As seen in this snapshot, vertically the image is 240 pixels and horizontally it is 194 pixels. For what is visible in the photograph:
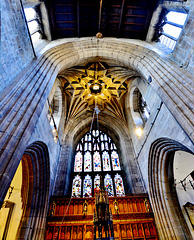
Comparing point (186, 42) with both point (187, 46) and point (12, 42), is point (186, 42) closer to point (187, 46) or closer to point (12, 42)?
point (187, 46)

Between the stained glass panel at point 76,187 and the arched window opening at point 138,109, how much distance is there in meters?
5.78

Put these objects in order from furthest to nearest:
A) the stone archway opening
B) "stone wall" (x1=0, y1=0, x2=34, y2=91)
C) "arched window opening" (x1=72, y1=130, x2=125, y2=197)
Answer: "arched window opening" (x1=72, y1=130, x2=125, y2=197) → the stone archway opening → "stone wall" (x1=0, y1=0, x2=34, y2=91)

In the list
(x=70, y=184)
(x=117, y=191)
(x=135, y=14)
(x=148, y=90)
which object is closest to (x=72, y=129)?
(x=70, y=184)

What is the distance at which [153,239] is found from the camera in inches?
257

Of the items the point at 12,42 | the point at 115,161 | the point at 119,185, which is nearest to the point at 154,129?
the point at 119,185

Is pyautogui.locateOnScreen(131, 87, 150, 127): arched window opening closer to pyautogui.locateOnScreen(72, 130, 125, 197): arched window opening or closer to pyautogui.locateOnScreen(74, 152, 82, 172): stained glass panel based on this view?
pyautogui.locateOnScreen(72, 130, 125, 197): arched window opening

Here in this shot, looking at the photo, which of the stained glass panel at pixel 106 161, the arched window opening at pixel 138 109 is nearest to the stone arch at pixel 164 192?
the arched window opening at pixel 138 109

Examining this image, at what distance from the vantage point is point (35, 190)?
725cm

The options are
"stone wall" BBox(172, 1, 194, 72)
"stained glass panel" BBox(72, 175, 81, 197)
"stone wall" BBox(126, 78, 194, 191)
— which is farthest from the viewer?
"stained glass panel" BBox(72, 175, 81, 197)

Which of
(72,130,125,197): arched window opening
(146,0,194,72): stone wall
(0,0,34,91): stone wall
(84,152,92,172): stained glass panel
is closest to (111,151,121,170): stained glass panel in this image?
(72,130,125,197): arched window opening

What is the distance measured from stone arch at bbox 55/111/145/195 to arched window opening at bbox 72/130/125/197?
1.84 ft

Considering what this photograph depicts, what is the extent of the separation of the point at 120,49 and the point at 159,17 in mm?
2598

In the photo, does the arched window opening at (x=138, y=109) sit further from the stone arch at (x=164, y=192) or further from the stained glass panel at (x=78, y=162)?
the stained glass panel at (x=78, y=162)

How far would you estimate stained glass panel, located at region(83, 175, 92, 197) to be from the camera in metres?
9.46
